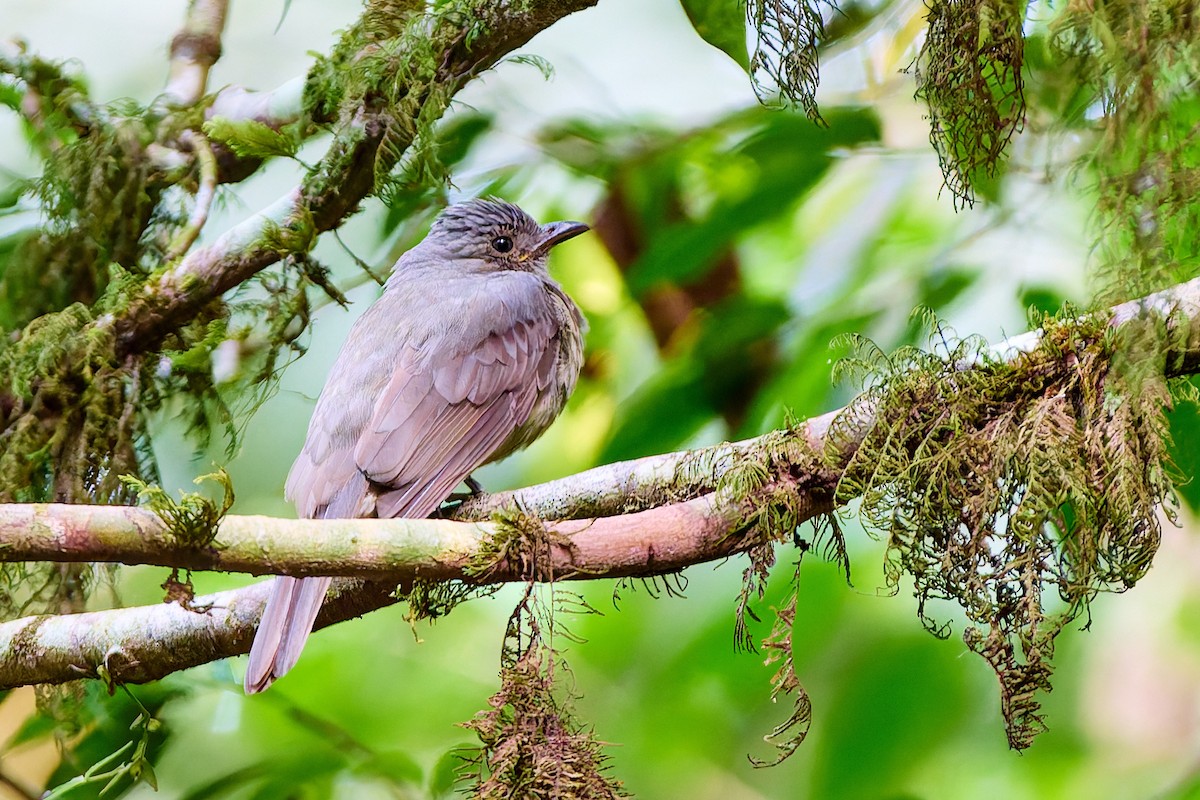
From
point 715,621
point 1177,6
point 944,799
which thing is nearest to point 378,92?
point 715,621

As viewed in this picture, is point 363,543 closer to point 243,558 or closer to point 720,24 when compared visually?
point 243,558

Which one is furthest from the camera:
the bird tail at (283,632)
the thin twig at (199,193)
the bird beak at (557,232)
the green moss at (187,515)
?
the bird beak at (557,232)

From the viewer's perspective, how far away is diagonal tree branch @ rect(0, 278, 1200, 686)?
4.83 feet

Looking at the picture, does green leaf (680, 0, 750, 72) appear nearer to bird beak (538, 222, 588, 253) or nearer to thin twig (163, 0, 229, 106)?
Result: bird beak (538, 222, 588, 253)

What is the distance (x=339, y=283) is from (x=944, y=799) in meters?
2.48

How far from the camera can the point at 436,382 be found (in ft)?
8.96

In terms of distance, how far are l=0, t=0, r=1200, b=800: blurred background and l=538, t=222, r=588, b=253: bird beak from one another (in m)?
0.24

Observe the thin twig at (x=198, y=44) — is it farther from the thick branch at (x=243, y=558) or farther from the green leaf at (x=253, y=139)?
the thick branch at (x=243, y=558)

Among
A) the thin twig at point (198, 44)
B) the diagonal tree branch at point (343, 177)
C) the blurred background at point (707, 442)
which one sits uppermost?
the thin twig at point (198, 44)

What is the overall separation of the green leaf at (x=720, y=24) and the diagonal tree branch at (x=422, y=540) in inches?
55.1

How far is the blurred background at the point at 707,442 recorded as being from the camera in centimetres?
308

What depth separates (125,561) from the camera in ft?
4.85

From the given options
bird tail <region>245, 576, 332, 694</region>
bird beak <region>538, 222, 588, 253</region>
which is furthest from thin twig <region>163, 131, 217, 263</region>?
bird tail <region>245, 576, 332, 694</region>

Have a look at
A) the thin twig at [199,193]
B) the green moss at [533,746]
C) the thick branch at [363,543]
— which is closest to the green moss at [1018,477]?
the thick branch at [363,543]
